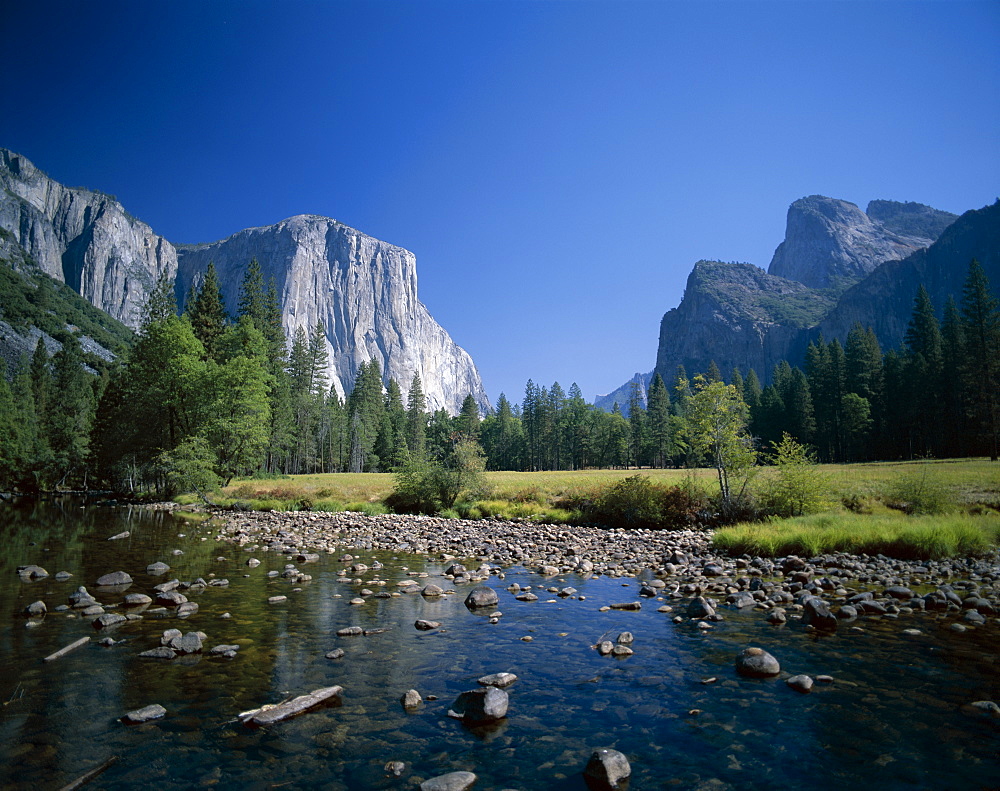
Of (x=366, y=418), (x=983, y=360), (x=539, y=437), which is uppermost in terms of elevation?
(x=983, y=360)

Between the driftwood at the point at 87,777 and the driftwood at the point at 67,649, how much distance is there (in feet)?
11.9

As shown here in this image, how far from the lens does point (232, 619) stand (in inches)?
360

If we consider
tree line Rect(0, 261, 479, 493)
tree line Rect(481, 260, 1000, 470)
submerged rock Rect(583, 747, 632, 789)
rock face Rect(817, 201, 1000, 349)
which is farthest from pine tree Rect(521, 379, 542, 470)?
rock face Rect(817, 201, 1000, 349)

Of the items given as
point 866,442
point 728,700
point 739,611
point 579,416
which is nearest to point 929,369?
point 866,442

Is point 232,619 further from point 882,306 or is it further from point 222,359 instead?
point 882,306

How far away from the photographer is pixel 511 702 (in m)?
6.13

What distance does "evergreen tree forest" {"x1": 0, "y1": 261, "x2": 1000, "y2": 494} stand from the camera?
3353 cm

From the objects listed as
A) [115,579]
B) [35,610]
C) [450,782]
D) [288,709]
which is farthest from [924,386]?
[35,610]

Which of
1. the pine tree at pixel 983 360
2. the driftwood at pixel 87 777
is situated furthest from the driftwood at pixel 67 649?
the pine tree at pixel 983 360

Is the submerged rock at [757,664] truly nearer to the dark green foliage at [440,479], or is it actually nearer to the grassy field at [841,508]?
the grassy field at [841,508]

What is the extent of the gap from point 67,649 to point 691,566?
15105 millimetres

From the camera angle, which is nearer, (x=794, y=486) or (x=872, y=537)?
(x=872, y=537)

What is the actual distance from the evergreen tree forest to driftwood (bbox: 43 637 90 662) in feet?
69.7

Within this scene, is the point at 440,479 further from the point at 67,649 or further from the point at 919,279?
the point at 919,279
